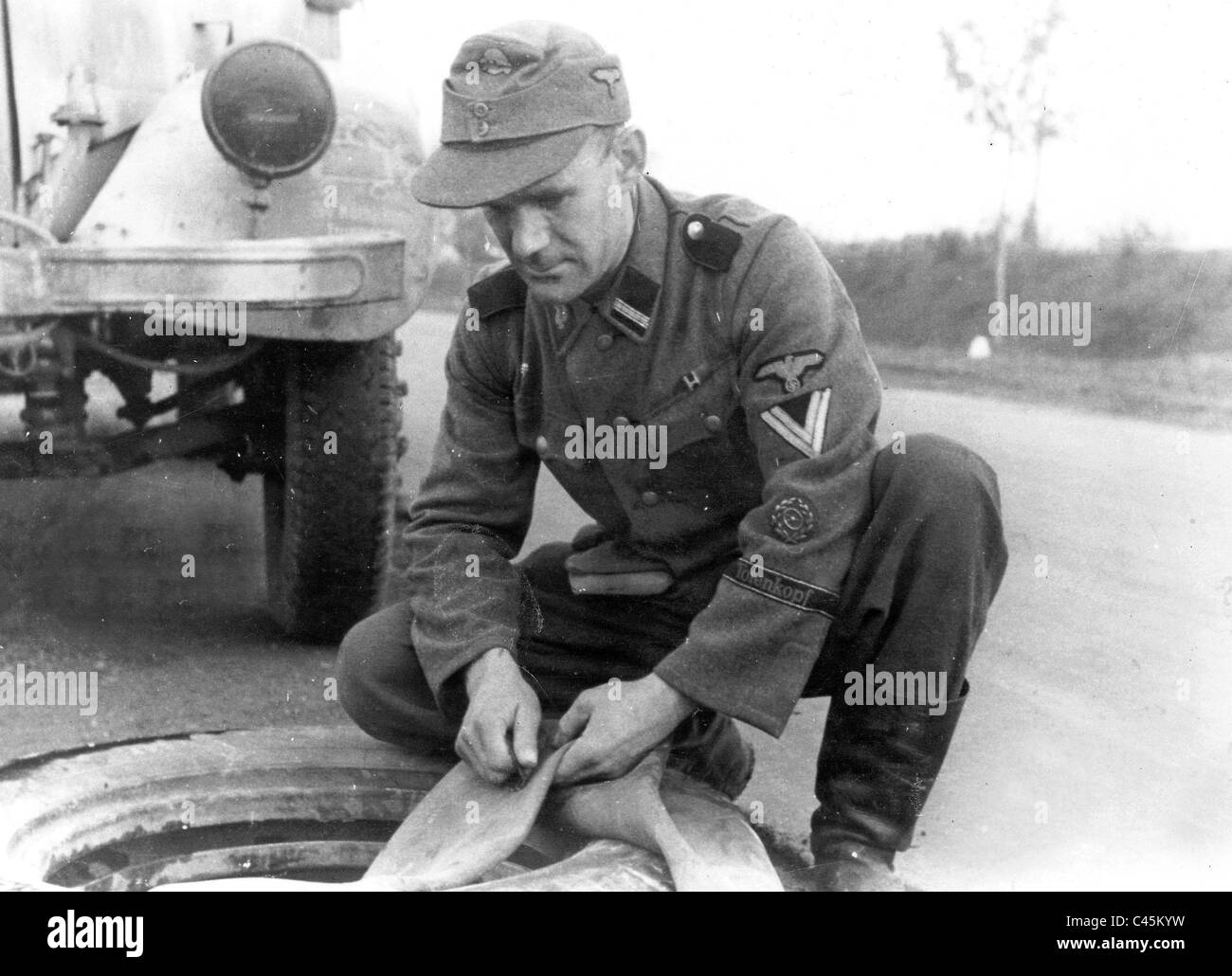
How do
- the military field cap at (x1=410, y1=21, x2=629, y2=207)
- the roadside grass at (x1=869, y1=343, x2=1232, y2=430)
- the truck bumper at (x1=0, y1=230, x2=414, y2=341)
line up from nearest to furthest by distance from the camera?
1. the military field cap at (x1=410, y1=21, x2=629, y2=207)
2. the truck bumper at (x1=0, y1=230, x2=414, y2=341)
3. the roadside grass at (x1=869, y1=343, x2=1232, y2=430)

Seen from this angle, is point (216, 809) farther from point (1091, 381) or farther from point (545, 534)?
point (1091, 381)

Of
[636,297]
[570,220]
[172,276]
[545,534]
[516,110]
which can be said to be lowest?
[545,534]

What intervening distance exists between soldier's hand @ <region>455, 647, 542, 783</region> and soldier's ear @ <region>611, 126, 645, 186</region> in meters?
0.65

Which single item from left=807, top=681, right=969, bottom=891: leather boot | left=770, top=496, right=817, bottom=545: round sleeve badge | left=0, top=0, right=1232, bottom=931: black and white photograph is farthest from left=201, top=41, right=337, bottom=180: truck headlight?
left=807, top=681, right=969, bottom=891: leather boot

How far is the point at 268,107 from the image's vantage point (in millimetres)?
2775

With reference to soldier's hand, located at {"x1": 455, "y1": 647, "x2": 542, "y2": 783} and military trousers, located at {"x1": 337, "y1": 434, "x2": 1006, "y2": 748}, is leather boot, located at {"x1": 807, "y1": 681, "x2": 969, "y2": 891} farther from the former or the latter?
soldier's hand, located at {"x1": 455, "y1": 647, "x2": 542, "y2": 783}

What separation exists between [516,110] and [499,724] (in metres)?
0.76

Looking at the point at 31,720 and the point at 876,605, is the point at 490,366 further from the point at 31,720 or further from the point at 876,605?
the point at 31,720

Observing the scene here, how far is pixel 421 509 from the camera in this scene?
2.24 metres

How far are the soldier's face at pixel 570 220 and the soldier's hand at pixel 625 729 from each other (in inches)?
20.1

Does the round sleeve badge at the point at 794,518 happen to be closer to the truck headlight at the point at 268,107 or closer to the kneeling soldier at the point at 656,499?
the kneeling soldier at the point at 656,499

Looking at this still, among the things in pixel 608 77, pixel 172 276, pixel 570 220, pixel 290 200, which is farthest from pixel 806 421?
pixel 290 200

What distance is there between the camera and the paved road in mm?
2465
